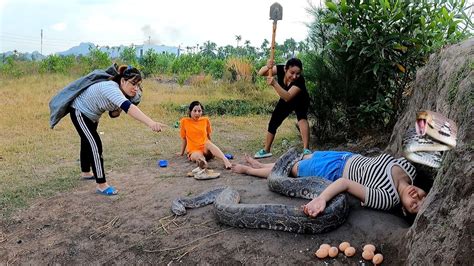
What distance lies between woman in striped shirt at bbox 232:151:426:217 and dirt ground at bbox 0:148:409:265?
5.7 inches

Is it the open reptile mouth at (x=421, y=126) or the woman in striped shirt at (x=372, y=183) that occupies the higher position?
the open reptile mouth at (x=421, y=126)

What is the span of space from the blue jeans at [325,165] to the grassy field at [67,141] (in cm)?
296

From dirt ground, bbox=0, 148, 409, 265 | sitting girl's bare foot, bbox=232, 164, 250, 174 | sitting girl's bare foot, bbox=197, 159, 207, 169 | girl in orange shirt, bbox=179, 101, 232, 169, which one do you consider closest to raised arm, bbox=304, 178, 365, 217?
dirt ground, bbox=0, 148, 409, 265

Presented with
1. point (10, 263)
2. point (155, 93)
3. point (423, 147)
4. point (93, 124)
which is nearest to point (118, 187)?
point (93, 124)

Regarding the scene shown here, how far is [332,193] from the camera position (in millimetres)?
4133

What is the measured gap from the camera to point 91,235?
185 inches

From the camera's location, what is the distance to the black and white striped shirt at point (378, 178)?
164 inches

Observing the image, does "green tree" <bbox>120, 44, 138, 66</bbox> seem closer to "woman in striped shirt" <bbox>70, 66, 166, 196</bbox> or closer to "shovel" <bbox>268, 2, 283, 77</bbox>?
"shovel" <bbox>268, 2, 283, 77</bbox>

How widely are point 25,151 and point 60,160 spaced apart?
94 cm

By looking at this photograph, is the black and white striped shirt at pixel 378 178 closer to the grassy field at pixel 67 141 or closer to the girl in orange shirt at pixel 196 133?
the girl in orange shirt at pixel 196 133

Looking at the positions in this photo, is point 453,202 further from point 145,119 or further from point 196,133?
point 196,133

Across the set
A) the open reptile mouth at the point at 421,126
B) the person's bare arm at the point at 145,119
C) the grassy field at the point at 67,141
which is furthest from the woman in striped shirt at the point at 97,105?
the open reptile mouth at the point at 421,126

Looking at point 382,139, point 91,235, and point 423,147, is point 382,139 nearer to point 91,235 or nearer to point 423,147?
point 91,235

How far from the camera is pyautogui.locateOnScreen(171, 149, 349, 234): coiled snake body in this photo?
158 inches
